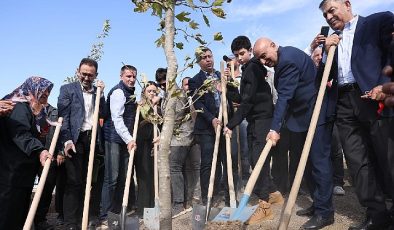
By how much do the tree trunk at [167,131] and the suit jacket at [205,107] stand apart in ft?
6.92

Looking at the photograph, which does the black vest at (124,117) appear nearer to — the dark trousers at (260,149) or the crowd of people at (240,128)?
the crowd of people at (240,128)

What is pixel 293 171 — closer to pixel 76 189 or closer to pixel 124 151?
pixel 124 151

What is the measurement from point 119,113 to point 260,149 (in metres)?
2.01

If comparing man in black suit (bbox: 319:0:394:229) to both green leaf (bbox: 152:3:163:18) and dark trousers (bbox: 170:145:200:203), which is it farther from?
dark trousers (bbox: 170:145:200:203)

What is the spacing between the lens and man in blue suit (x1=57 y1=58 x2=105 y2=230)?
458 cm

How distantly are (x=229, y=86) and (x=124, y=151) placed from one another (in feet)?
6.01

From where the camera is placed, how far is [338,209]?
4520 millimetres

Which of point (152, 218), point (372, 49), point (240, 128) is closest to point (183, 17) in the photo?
point (372, 49)

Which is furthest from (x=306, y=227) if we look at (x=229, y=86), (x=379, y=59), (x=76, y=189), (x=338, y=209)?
(x=76, y=189)

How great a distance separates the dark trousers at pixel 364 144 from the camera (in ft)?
11.0

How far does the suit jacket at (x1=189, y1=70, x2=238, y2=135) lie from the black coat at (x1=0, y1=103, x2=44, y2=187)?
2.36m

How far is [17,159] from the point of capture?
3.84 meters

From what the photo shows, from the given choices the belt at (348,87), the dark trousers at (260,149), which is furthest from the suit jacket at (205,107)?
the belt at (348,87)

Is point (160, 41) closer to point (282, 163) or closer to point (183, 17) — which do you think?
point (183, 17)
